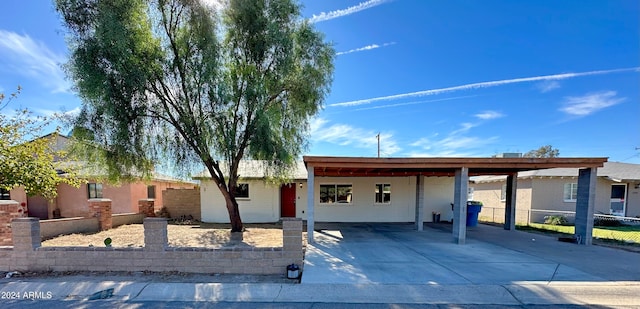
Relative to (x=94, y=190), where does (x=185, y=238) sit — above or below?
below

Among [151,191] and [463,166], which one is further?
[151,191]

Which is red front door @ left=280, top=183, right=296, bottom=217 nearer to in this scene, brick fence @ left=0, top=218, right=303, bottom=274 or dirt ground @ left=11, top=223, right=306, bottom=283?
dirt ground @ left=11, top=223, right=306, bottom=283

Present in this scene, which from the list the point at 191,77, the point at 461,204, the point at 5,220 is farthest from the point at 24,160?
the point at 461,204

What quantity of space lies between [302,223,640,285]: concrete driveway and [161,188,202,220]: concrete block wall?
25.5 ft

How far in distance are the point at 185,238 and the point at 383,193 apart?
9123 millimetres

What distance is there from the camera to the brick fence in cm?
518

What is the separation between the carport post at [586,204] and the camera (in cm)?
793

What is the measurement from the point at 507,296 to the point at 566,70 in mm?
10221

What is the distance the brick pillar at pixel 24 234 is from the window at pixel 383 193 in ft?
38.9

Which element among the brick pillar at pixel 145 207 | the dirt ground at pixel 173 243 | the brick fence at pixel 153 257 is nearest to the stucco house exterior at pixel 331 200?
the dirt ground at pixel 173 243

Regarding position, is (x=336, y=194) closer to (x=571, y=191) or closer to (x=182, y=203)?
(x=182, y=203)

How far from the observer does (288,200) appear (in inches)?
518

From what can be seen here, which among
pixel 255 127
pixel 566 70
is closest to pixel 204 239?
pixel 255 127

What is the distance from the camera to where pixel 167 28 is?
7668mm
